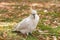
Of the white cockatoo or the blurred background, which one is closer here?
the white cockatoo

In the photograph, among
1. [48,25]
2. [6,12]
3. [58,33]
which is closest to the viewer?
[58,33]

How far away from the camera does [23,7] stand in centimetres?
1488

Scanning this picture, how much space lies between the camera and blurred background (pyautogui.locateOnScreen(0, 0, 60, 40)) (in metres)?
9.82

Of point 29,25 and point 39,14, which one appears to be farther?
point 39,14

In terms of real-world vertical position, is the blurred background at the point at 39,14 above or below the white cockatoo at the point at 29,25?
below

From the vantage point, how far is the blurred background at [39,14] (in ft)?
32.2

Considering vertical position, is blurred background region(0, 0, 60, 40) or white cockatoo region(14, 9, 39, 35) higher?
white cockatoo region(14, 9, 39, 35)

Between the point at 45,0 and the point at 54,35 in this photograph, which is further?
the point at 45,0

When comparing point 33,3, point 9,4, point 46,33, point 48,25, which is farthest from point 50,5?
point 46,33

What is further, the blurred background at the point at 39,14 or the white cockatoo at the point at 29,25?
the blurred background at the point at 39,14

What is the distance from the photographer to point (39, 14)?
1329cm

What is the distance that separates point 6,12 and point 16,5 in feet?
5.65

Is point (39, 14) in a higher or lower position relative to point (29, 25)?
lower

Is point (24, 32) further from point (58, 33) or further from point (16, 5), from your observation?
point (16, 5)
